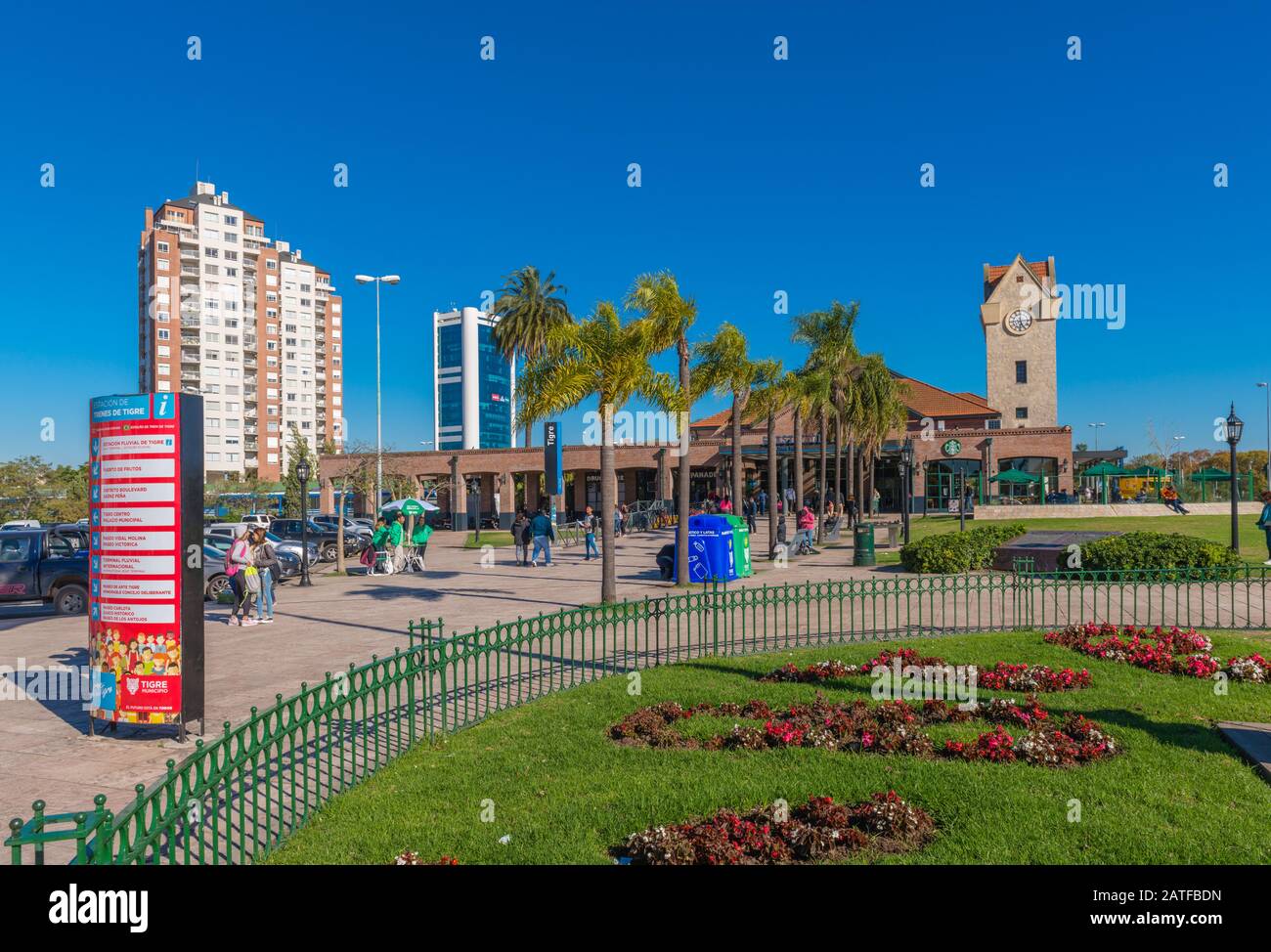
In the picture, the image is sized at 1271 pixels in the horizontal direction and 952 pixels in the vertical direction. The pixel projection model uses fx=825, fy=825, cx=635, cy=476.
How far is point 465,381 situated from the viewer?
168000mm

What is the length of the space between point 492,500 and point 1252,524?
44436mm

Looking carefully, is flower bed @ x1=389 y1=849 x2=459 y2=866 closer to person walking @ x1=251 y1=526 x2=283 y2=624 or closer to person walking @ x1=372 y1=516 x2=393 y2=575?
person walking @ x1=251 y1=526 x2=283 y2=624

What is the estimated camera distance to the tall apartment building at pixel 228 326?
90.8 metres

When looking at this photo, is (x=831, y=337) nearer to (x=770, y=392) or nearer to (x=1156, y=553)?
(x=770, y=392)

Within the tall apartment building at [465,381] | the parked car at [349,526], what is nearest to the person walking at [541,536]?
the parked car at [349,526]

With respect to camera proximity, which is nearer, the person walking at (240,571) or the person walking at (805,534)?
the person walking at (240,571)

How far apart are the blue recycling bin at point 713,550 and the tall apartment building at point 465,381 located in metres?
149

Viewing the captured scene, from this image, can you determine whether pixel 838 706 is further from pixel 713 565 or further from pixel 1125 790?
pixel 713 565

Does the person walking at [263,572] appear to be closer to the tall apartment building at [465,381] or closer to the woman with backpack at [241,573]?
the woman with backpack at [241,573]

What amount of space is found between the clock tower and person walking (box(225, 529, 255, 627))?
60741mm

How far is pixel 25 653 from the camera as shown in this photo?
12.0 metres

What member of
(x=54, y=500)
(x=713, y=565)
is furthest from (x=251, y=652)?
(x=54, y=500)

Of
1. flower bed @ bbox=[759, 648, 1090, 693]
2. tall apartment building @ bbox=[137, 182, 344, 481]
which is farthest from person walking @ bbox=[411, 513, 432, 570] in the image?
tall apartment building @ bbox=[137, 182, 344, 481]

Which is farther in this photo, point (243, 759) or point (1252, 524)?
point (1252, 524)
